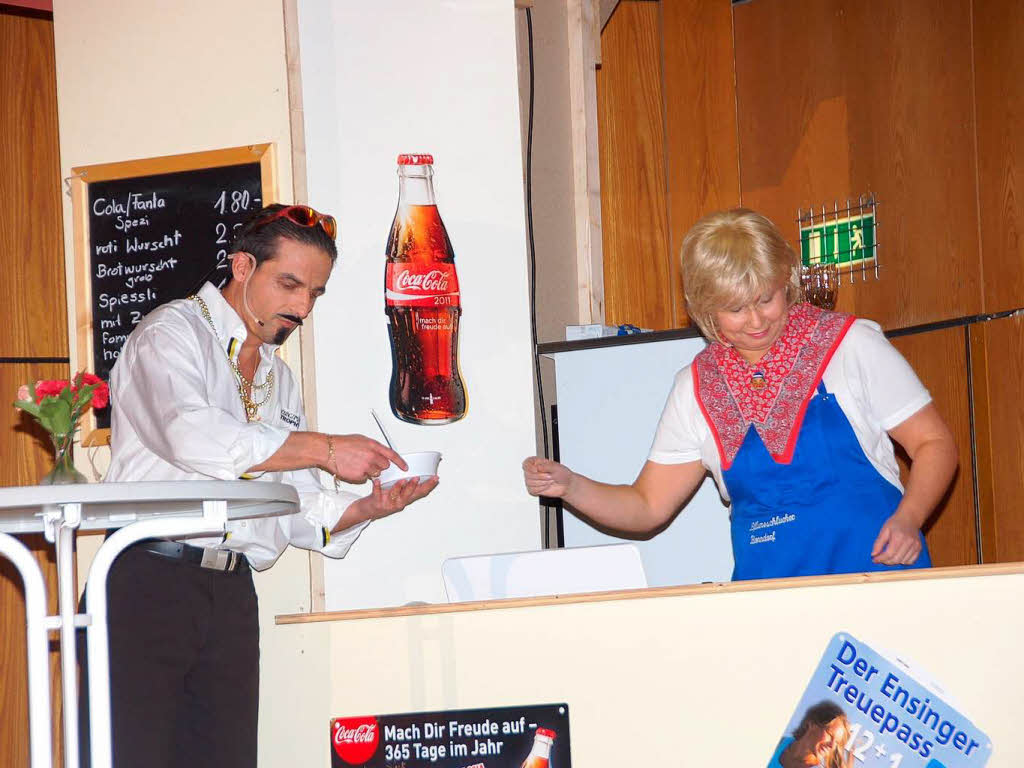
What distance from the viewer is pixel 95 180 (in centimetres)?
280

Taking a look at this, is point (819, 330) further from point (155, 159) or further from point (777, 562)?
point (155, 159)

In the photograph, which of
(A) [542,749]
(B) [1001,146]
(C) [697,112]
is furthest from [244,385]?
(C) [697,112]

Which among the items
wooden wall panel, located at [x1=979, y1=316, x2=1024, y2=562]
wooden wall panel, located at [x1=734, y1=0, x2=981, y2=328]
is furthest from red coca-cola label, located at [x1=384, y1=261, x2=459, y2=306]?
Result: wooden wall panel, located at [x1=734, y1=0, x2=981, y2=328]

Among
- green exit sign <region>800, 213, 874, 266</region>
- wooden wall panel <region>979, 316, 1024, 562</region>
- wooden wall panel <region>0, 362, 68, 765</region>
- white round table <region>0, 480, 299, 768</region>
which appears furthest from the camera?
green exit sign <region>800, 213, 874, 266</region>

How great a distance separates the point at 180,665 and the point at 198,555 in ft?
0.66

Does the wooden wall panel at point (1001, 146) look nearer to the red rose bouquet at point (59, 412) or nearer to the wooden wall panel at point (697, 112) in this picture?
the wooden wall panel at point (697, 112)

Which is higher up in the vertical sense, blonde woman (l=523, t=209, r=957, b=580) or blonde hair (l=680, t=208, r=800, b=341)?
blonde hair (l=680, t=208, r=800, b=341)

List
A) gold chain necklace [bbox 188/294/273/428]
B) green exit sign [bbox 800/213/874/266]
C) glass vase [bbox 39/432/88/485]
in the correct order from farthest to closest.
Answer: green exit sign [bbox 800/213/874/266] → gold chain necklace [bbox 188/294/273/428] → glass vase [bbox 39/432/88/485]

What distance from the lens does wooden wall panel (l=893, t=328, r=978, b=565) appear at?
3.39m

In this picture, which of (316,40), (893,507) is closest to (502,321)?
(316,40)

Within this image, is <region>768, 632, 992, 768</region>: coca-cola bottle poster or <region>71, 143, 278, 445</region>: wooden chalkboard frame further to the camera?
<region>71, 143, 278, 445</region>: wooden chalkboard frame

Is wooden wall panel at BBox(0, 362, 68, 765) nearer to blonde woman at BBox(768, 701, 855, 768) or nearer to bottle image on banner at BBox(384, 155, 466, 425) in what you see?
bottle image on banner at BBox(384, 155, 466, 425)

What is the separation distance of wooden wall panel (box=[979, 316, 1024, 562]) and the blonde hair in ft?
4.16

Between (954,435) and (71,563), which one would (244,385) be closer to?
(71,563)
